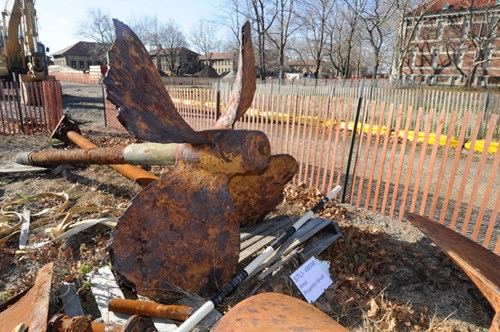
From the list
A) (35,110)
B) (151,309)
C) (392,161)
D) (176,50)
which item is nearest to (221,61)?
(176,50)

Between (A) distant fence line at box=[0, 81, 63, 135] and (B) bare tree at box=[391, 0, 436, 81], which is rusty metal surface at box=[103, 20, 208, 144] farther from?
(B) bare tree at box=[391, 0, 436, 81]

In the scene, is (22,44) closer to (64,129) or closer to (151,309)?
(64,129)

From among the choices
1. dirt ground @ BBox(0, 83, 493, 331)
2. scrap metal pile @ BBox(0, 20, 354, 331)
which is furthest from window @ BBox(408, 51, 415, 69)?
scrap metal pile @ BBox(0, 20, 354, 331)

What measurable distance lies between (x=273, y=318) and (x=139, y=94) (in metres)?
1.50

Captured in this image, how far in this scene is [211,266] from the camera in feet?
7.34

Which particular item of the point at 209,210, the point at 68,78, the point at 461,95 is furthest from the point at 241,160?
the point at 68,78

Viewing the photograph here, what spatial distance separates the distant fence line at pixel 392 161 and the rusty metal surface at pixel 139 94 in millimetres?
2765

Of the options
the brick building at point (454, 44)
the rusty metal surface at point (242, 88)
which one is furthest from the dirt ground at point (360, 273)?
the brick building at point (454, 44)

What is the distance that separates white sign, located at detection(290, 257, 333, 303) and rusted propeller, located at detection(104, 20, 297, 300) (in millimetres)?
640

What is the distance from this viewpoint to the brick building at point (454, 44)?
939 inches

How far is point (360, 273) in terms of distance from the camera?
2898mm

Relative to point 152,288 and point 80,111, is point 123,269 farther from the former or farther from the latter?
point 80,111

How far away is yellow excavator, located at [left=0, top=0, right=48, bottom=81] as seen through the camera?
12664 mm

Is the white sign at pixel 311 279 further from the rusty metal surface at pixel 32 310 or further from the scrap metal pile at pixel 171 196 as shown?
the rusty metal surface at pixel 32 310
